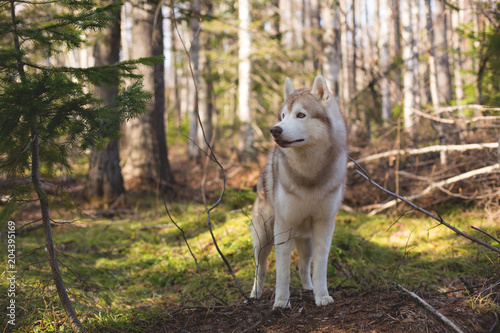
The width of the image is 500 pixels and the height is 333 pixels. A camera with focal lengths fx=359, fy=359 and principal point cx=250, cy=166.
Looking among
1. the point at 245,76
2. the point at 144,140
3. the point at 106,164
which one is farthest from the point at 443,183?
the point at 245,76

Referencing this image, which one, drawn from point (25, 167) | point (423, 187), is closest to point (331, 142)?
point (25, 167)

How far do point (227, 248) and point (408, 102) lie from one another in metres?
9.32

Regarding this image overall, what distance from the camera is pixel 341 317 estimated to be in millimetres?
2779

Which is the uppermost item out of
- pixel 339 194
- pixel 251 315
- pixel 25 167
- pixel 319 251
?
pixel 25 167

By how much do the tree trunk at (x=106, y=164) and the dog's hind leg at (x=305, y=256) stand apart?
18.3 feet

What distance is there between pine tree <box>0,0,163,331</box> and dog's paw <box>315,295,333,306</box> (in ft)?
6.43

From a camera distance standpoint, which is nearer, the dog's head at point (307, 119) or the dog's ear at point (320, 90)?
the dog's head at point (307, 119)

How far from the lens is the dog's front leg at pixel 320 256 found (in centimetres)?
325

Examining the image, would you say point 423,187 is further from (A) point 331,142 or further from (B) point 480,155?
(A) point 331,142

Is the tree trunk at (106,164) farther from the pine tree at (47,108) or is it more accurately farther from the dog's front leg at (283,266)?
the dog's front leg at (283,266)

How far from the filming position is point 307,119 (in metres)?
3.09

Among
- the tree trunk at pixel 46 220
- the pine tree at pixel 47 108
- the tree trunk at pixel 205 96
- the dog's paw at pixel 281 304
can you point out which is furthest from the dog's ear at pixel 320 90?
the tree trunk at pixel 205 96

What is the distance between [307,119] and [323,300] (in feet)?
5.28

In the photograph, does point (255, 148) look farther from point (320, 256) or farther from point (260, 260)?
point (320, 256)
